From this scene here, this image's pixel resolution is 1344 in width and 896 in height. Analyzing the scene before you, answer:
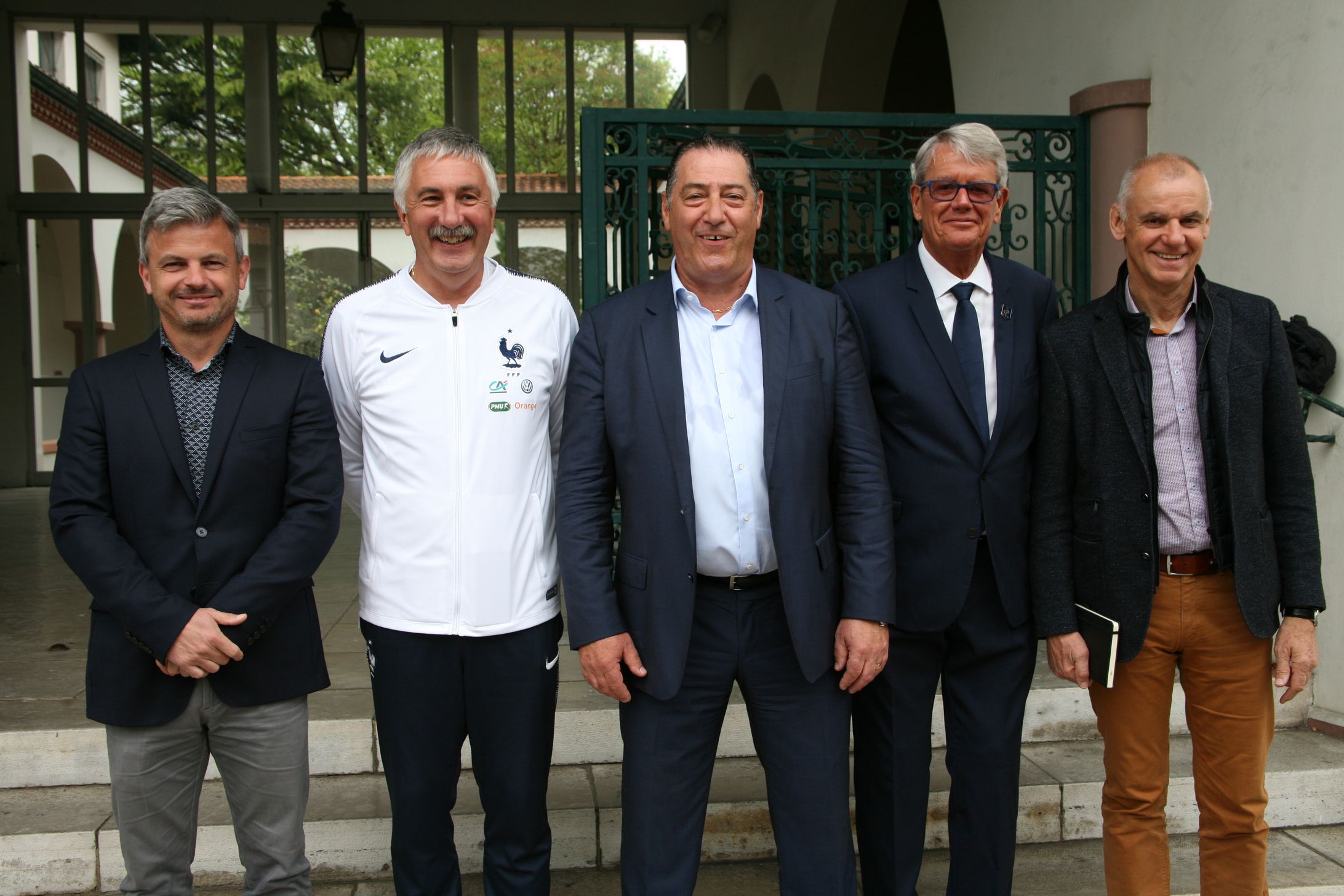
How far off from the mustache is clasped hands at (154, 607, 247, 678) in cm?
95

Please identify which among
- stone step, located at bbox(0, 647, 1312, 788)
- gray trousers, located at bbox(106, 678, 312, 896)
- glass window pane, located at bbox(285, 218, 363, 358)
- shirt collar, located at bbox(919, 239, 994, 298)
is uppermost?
glass window pane, located at bbox(285, 218, 363, 358)

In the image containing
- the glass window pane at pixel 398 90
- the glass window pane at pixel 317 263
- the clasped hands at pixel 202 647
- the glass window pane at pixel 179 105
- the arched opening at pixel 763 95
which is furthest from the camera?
the glass window pane at pixel 398 90

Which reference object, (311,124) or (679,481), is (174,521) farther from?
(311,124)

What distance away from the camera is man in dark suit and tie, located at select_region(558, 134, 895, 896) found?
7.91ft

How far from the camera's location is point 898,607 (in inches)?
103

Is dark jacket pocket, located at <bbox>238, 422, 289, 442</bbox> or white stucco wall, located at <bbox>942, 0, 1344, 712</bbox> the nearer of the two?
dark jacket pocket, located at <bbox>238, 422, 289, 442</bbox>

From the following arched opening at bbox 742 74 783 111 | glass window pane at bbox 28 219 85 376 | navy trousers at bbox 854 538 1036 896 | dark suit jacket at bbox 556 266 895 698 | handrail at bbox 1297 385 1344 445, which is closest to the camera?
dark suit jacket at bbox 556 266 895 698

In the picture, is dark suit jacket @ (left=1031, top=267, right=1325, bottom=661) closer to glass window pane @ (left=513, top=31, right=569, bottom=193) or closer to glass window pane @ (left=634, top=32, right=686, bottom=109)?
glass window pane @ (left=513, top=31, right=569, bottom=193)

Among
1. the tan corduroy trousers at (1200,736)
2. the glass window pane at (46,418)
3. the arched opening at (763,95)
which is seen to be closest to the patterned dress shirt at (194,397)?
the tan corduroy trousers at (1200,736)

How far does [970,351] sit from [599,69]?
9399 mm

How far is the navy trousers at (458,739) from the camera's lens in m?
2.54

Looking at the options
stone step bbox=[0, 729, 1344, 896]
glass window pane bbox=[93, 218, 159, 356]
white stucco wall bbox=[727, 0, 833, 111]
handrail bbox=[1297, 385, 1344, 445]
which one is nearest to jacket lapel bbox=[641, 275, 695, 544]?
stone step bbox=[0, 729, 1344, 896]

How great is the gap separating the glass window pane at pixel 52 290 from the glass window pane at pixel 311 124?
2068 millimetres

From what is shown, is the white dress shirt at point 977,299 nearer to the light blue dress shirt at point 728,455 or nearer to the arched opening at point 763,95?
the light blue dress shirt at point 728,455
